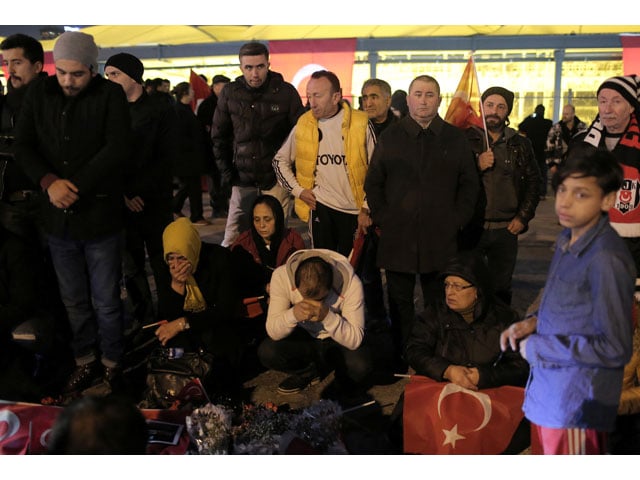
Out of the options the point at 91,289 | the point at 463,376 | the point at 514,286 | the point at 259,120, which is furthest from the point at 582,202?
the point at 514,286

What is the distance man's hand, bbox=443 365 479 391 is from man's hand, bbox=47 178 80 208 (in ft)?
7.54

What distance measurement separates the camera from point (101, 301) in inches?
168

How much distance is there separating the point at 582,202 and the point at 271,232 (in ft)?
9.18

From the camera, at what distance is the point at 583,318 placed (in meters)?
2.39

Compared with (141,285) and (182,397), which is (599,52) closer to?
(141,285)

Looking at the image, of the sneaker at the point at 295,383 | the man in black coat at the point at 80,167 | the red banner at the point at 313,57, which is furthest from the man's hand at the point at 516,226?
the red banner at the point at 313,57

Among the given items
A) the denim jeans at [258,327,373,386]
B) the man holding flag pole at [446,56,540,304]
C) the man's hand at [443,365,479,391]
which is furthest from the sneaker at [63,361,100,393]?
the man holding flag pole at [446,56,540,304]

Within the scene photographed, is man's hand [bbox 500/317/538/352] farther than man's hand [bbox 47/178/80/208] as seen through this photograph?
No

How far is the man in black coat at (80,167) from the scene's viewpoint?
13.0 ft

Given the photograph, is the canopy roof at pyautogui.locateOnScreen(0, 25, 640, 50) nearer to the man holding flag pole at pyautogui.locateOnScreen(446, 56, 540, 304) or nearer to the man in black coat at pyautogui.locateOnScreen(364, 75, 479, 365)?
the man holding flag pole at pyautogui.locateOnScreen(446, 56, 540, 304)

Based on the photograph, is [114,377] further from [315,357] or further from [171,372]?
[315,357]

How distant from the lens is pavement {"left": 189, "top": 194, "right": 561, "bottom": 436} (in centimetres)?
425

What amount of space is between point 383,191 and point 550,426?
2281 mm

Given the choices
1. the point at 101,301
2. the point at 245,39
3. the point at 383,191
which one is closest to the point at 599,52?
the point at 245,39
